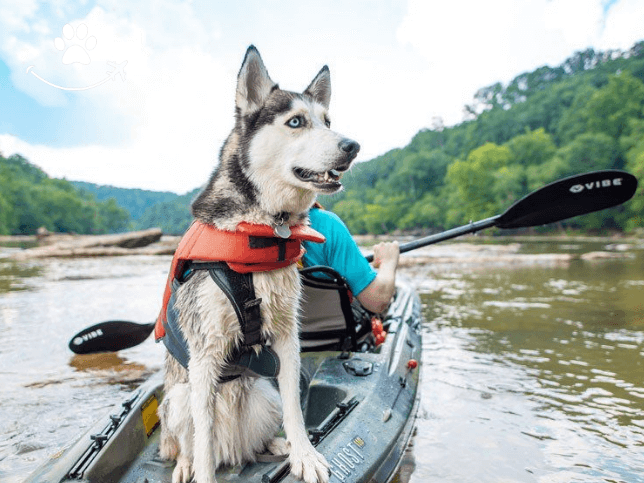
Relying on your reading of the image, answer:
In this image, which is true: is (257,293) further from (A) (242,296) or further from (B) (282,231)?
(B) (282,231)

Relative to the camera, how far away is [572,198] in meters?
4.15

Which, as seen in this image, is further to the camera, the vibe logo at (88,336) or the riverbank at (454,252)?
the riverbank at (454,252)

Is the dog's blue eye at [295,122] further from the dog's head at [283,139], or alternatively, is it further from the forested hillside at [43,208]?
the forested hillside at [43,208]

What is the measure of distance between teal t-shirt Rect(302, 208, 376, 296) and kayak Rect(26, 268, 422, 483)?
208mm

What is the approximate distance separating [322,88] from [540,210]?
292 centimetres

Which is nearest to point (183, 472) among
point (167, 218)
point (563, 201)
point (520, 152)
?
point (563, 201)

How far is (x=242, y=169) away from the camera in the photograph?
1866mm

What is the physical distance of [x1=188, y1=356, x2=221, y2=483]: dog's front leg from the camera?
5.75ft

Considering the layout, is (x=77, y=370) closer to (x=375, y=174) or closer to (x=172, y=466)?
(x=172, y=466)

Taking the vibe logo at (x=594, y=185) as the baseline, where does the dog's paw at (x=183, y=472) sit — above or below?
below

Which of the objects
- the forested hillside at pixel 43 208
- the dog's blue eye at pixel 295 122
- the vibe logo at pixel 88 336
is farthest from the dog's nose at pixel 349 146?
the forested hillside at pixel 43 208

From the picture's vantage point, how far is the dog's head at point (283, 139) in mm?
1765

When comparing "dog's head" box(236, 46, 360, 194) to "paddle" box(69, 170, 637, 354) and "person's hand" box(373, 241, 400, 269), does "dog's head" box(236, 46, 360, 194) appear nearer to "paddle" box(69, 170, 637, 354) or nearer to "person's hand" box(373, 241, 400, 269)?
"person's hand" box(373, 241, 400, 269)

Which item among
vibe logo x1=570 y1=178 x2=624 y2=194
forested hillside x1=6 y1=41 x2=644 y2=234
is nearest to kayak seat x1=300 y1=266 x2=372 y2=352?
vibe logo x1=570 y1=178 x2=624 y2=194
